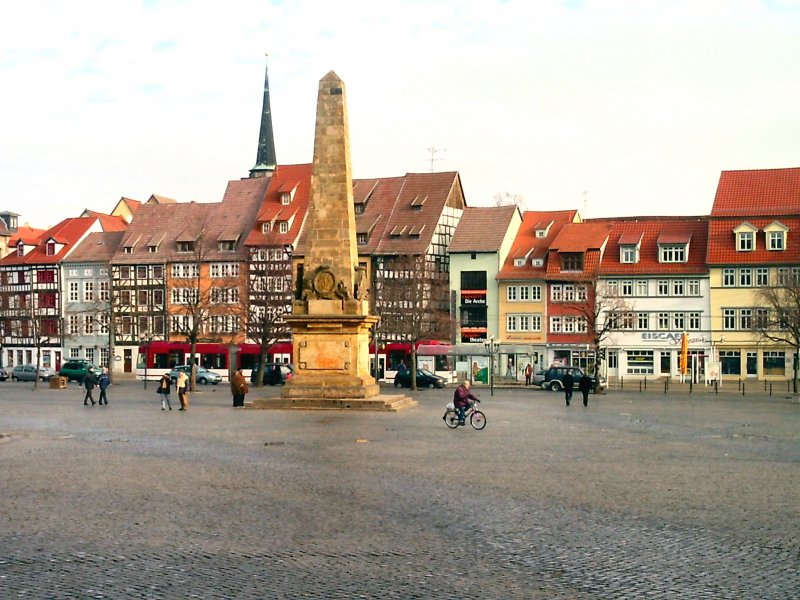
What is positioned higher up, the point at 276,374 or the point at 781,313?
the point at 781,313

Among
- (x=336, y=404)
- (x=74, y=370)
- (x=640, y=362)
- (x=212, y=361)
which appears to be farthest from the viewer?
(x=212, y=361)

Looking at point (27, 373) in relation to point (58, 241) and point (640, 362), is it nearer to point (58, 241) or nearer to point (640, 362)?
point (58, 241)

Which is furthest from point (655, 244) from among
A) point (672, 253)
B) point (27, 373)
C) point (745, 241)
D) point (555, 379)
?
point (27, 373)

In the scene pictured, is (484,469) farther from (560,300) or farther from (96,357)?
(96,357)

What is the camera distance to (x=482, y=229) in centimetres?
8425

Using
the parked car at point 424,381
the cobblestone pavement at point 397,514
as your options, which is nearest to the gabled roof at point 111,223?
the parked car at point 424,381

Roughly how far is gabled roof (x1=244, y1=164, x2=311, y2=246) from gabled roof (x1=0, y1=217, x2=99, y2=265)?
46.8ft

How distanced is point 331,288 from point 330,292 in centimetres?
13

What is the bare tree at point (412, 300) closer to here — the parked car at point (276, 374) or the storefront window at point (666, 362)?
the parked car at point (276, 374)

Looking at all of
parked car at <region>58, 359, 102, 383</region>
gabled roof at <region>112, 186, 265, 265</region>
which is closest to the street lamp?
gabled roof at <region>112, 186, 265, 265</region>

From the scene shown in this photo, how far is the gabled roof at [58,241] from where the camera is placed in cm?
9688

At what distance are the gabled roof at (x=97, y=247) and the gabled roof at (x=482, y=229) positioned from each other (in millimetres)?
29201

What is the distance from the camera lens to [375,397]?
122ft

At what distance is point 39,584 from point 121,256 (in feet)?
279
